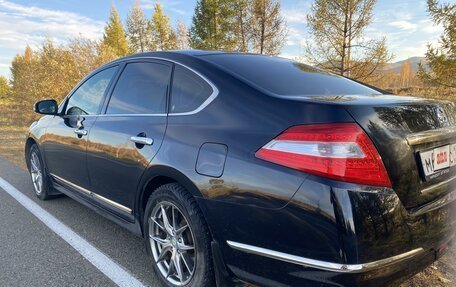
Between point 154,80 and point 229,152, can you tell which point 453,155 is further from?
point 154,80

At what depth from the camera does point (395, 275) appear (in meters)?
1.69

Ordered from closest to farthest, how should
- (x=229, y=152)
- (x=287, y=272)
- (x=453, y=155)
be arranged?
(x=287, y=272) < (x=229, y=152) < (x=453, y=155)

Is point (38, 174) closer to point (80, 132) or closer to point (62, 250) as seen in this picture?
point (80, 132)

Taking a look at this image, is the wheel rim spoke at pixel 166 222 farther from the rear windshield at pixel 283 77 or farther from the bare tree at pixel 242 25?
the bare tree at pixel 242 25

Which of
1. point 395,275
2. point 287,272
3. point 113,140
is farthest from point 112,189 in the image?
point 395,275

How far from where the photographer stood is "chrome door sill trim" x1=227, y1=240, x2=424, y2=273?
62.2 inches

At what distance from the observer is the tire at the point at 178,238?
2.14 meters

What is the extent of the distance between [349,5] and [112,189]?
1529 cm

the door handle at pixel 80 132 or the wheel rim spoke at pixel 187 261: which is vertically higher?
the door handle at pixel 80 132

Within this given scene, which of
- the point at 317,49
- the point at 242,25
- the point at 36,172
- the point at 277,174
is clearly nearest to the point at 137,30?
the point at 242,25

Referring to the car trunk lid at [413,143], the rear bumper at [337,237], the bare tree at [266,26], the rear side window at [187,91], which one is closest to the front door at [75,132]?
the rear side window at [187,91]

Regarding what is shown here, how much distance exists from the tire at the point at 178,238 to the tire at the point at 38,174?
2.43 meters

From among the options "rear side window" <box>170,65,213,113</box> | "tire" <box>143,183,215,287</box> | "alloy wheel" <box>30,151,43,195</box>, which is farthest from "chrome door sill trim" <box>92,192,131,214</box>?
"alloy wheel" <box>30,151,43,195</box>

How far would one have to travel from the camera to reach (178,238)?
2.38 m
